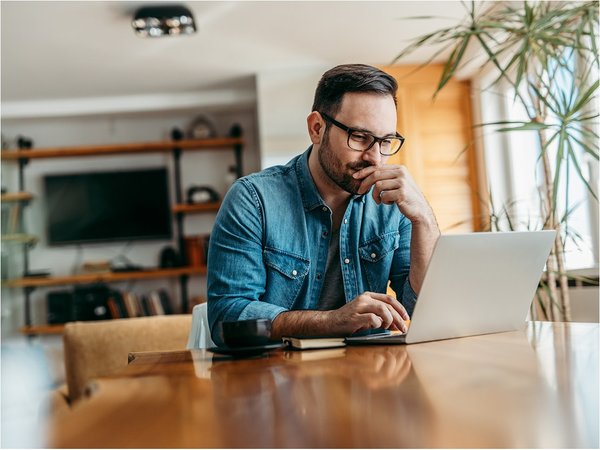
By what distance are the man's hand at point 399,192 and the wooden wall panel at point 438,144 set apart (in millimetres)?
4080

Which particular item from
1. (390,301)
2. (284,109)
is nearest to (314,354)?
(390,301)

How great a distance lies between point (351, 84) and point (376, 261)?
0.43 metres

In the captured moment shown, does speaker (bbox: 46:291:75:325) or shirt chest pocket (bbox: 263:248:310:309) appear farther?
speaker (bbox: 46:291:75:325)

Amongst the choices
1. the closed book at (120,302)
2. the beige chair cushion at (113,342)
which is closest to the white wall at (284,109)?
the closed book at (120,302)

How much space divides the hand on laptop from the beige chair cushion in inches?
50.5

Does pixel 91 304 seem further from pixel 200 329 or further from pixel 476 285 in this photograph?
pixel 476 285

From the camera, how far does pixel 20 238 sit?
6406 mm

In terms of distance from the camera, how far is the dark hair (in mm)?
1654

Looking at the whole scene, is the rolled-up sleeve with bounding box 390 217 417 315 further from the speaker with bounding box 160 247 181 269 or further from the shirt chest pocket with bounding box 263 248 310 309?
the speaker with bounding box 160 247 181 269

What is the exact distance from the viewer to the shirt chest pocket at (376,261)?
1718mm

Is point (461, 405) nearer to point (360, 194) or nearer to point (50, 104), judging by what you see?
point (360, 194)

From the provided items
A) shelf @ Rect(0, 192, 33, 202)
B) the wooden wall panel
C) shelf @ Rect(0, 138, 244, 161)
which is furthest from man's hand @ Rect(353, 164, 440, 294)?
shelf @ Rect(0, 192, 33, 202)

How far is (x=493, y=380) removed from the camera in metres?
Result: 0.87

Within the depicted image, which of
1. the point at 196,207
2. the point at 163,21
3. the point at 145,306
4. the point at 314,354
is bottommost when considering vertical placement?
the point at 145,306
